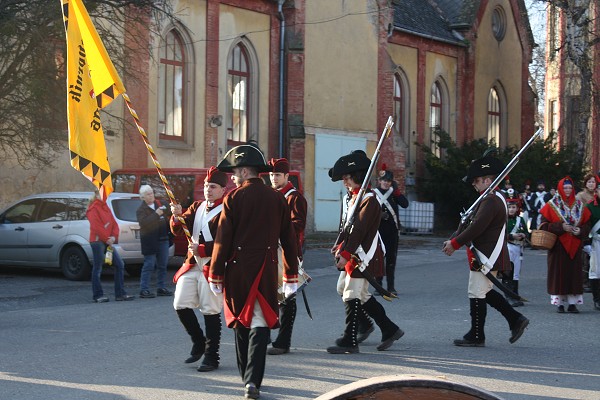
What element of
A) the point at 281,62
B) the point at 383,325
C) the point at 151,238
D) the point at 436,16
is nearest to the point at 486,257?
the point at 383,325

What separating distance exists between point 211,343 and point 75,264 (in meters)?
8.79

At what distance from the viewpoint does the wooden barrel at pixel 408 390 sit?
288 centimetres

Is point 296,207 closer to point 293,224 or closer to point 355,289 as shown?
point 293,224

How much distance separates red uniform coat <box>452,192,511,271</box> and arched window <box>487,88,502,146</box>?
31.6m

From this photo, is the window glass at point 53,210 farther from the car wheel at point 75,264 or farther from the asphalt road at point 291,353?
the asphalt road at point 291,353

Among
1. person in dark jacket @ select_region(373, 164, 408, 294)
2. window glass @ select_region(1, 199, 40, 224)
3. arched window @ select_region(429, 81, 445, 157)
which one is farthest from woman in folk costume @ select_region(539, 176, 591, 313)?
arched window @ select_region(429, 81, 445, 157)

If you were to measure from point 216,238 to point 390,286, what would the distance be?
7.66 metres

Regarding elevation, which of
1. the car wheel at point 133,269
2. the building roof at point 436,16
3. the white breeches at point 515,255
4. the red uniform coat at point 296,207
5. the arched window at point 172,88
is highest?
the building roof at point 436,16

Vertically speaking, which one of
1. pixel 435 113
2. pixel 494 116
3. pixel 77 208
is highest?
pixel 494 116

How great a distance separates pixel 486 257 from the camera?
10.2 meters

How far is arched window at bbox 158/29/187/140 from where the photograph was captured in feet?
86.7

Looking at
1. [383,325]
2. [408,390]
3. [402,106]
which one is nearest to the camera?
[408,390]

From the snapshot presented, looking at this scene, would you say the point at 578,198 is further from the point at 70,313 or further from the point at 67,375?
the point at 67,375

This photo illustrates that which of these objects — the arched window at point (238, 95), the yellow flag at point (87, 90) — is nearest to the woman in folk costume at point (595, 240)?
the yellow flag at point (87, 90)
